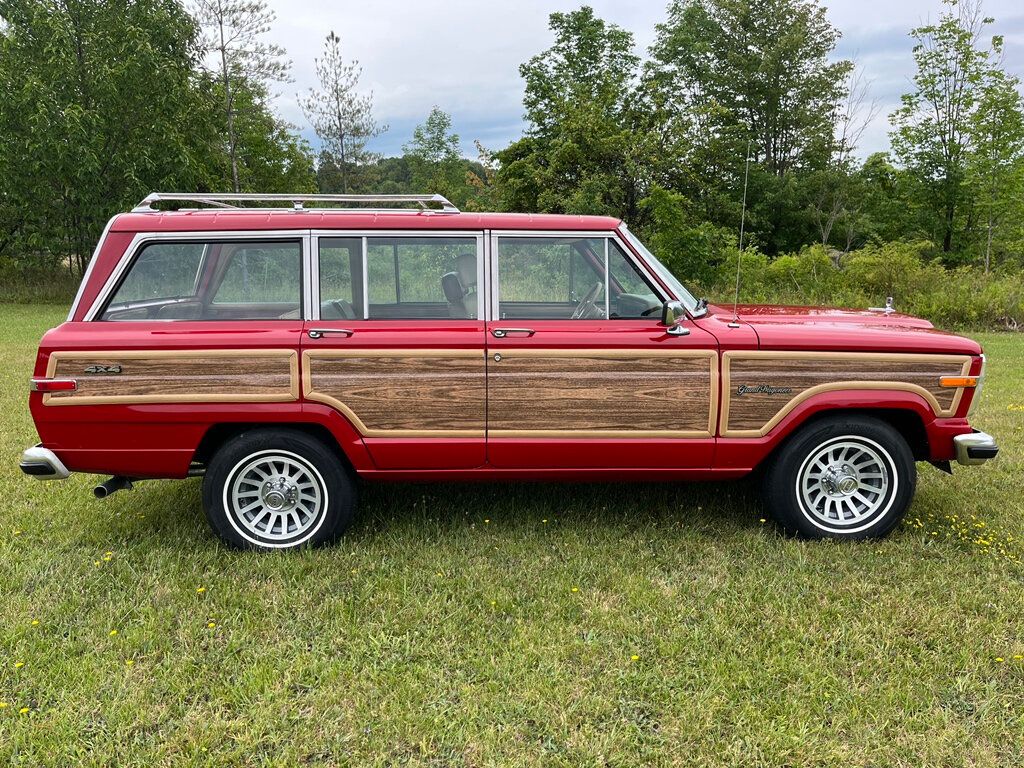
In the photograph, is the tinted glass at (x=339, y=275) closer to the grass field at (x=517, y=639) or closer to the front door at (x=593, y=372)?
the front door at (x=593, y=372)

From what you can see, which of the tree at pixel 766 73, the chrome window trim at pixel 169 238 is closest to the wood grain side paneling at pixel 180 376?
the chrome window trim at pixel 169 238

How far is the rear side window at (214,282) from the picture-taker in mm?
4051

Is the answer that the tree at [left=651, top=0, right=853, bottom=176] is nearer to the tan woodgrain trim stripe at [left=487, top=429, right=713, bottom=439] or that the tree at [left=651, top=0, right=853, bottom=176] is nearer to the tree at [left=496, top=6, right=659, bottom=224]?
the tree at [left=496, top=6, right=659, bottom=224]

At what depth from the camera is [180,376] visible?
3973 millimetres

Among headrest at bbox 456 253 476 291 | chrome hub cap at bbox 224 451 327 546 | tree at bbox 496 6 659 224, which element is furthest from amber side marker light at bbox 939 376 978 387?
tree at bbox 496 6 659 224

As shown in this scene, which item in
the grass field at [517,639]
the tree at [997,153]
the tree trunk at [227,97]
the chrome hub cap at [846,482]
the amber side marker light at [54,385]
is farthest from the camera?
the tree at [997,153]

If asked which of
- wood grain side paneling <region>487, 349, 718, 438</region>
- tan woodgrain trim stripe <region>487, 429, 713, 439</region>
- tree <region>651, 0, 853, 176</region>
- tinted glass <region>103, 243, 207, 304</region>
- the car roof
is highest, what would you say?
tree <region>651, 0, 853, 176</region>

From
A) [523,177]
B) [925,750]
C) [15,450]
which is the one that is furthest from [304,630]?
[523,177]

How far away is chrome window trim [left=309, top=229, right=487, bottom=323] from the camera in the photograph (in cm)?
411

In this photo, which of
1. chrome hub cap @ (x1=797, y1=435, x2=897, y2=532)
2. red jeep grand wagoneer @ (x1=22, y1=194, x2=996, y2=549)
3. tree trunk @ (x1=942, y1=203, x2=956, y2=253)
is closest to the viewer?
red jeep grand wagoneer @ (x1=22, y1=194, x2=996, y2=549)

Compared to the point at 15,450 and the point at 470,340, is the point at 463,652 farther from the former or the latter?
the point at 15,450

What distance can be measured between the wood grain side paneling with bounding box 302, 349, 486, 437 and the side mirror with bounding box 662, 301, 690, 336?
1.03 metres

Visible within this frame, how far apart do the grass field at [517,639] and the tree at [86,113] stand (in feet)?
61.4

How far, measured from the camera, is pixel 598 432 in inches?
161
